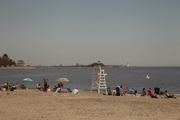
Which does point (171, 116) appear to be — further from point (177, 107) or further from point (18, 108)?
point (18, 108)

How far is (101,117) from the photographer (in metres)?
13.5

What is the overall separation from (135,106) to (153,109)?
126 centimetres

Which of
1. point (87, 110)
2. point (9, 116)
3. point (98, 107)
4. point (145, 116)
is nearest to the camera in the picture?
point (9, 116)

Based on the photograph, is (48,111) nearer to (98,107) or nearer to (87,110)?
(87,110)

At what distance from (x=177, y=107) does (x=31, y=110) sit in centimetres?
884

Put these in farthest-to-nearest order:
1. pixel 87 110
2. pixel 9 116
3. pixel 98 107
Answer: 1. pixel 98 107
2. pixel 87 110
3. pixel 9 116

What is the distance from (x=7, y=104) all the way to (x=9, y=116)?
359cm

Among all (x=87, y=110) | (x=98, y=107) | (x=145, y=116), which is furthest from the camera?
(x=98, y=107)

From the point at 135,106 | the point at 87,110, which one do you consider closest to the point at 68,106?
the point at 87,110

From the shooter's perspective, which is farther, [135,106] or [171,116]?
[135,106]

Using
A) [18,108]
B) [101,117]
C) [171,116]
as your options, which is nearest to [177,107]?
[171,116]

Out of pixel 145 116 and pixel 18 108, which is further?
pixel 18 108

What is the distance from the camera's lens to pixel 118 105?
17266 millimetres

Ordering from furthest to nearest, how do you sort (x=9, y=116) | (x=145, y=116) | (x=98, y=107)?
1. (x=98, y=107)
2. (x=145, y=116)
3. (x=9, y=116)
